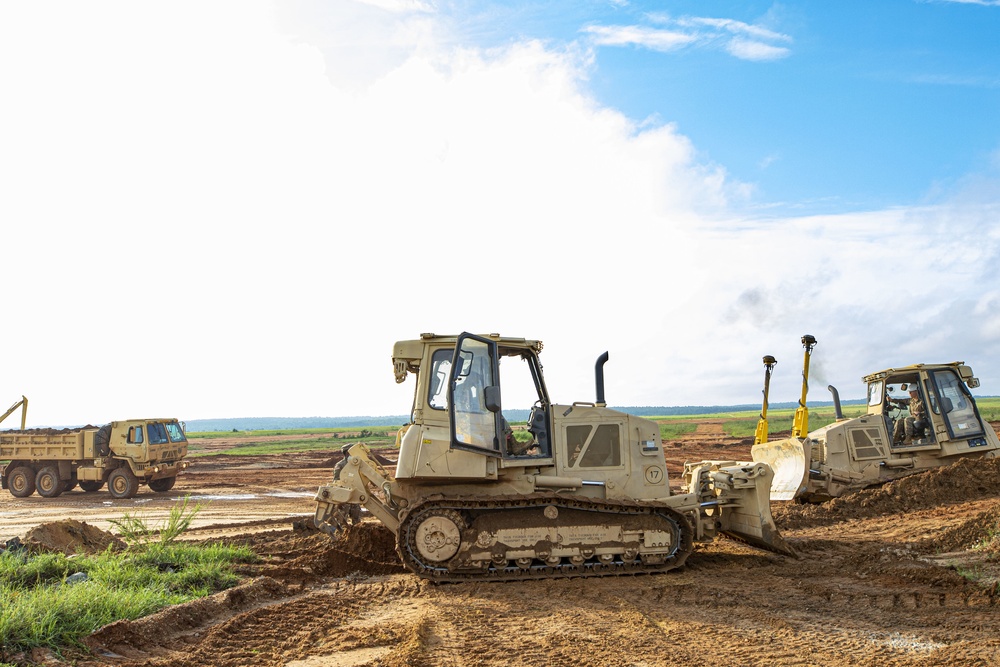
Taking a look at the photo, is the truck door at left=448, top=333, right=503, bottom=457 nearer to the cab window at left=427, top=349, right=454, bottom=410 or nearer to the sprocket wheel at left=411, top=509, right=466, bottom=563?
the cab window at left=427, top=349, right=454, bottom=410

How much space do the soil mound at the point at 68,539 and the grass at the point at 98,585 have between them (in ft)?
2.13

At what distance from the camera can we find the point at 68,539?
11273 millimetres

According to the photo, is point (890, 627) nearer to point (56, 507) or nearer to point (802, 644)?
point (802, 644)

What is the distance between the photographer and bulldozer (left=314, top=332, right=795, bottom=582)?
9164mm

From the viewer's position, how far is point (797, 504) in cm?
1478

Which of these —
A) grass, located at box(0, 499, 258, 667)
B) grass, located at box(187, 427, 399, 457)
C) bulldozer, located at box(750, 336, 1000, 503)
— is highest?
bulldozer, located at box(750, 336, 1000, 503)

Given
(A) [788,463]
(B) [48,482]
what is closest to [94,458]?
(B) [48,482]

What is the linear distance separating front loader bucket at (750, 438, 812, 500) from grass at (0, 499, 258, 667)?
9.74m

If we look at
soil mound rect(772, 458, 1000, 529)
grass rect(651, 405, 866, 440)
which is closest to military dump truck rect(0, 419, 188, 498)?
grass rect(651, 405, 866, 440)

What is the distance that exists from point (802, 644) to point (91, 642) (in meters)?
5.74

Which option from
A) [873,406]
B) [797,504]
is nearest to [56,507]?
[797,504]

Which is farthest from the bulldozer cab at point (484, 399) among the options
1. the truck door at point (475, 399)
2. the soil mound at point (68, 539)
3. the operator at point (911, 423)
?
the operator at point (911, 423)

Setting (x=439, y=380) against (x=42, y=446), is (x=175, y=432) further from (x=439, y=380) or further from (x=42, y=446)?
(x=439, y=380)

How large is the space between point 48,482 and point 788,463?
71.7 ft
